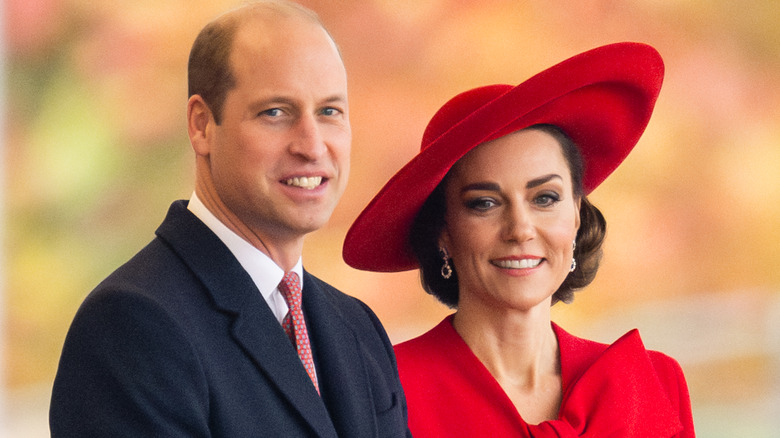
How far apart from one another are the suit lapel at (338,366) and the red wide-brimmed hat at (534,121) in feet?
1.45

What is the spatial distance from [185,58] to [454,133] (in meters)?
1.32

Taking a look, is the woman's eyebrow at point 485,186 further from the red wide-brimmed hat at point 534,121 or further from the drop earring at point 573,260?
the drop earring at point 573,260

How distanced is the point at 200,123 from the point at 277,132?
0.14 meters

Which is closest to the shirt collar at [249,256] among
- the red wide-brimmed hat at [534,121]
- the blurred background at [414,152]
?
the red wide-brimmed hat at [534,121]

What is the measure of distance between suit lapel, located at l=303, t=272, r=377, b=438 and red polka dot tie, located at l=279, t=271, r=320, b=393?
0.08 ft

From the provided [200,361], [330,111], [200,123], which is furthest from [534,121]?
[200,361]

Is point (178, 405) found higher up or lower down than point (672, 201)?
lower down

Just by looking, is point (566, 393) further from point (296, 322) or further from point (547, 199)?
point (296, 322)

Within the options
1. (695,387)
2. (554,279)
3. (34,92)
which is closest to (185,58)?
(34,92)

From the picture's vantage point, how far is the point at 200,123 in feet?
4.95

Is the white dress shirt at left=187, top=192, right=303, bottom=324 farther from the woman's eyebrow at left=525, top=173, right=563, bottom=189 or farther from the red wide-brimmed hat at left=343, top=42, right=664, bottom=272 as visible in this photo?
the woman's eyebrow at left=525, top=173, right=563, bottom=189

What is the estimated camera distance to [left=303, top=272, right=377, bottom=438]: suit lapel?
1.51 m

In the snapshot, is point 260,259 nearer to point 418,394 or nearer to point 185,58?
point 418,394

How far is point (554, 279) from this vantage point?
6.72 feet
